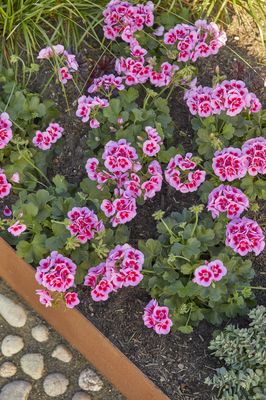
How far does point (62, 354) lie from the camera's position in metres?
3.59

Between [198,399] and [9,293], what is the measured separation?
3.33 feet

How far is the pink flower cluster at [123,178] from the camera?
11.1 feet

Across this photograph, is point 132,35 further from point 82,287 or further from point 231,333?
point 231,333

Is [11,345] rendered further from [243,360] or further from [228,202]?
[228,202]

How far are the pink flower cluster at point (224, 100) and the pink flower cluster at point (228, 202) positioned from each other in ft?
1.17

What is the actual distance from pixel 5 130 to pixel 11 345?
0.91m

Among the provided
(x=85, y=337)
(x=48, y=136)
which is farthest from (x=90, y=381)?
(x=48, y=136)

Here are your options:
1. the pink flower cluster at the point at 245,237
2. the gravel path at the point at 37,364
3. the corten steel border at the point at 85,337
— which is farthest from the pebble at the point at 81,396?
the pink flower cluster at the point at 245,237

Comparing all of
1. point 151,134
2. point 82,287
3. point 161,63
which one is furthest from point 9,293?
point 161,63

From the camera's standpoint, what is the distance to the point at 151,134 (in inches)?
138

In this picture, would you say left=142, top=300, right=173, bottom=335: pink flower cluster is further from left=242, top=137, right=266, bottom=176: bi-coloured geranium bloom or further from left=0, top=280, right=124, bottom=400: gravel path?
left=242, top=137, right=266, bottom=176: bi-coloured geranium bloom

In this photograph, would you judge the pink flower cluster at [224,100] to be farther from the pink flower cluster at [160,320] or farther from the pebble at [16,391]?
the pebble at [16,391]

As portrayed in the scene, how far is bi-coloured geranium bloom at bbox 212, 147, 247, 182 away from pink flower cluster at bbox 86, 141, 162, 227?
0.25 meters

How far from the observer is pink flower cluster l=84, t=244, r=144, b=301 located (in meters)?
3.24
